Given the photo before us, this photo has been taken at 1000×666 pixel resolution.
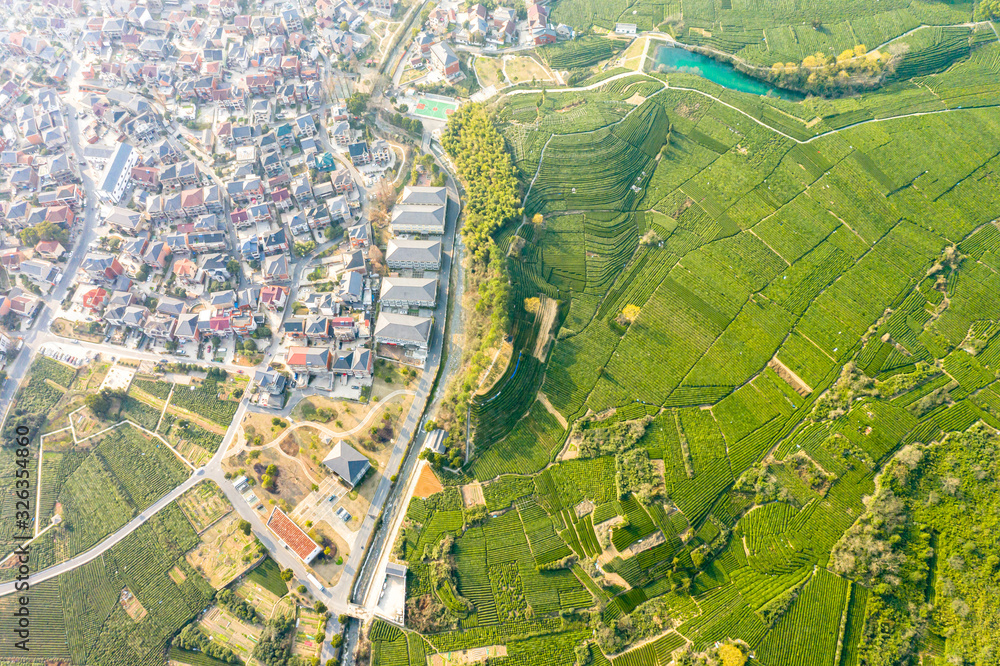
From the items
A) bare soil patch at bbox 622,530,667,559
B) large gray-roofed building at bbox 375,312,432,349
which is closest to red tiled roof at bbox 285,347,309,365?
large gray-roofed building at bbox 375,312,432,349

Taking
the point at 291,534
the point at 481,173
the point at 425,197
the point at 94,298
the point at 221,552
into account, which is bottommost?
the point at 221,552

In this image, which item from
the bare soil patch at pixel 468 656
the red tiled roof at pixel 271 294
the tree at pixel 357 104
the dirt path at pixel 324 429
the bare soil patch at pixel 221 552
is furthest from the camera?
the tree at pixel 357 104

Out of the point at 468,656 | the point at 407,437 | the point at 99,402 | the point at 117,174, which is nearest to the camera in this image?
the point at 468,656

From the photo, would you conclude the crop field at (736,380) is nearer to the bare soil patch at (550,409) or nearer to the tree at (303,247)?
the bare soil patch at (550,409)

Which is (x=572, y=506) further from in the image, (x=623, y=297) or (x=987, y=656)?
(x=987, y=656)

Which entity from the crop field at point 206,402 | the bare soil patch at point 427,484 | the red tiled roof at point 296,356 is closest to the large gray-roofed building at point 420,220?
the red tiled roof at point 296,356

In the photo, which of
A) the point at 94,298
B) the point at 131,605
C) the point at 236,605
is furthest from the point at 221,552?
the point at 94,298

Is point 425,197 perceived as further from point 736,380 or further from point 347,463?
point 736,380
